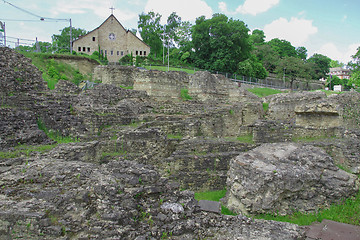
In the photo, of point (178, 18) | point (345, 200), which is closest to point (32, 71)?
point (345, 200)

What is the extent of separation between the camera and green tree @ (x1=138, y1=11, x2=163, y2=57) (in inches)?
1858

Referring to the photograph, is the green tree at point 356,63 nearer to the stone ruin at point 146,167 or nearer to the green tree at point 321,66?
the stone ruin at point 146,167

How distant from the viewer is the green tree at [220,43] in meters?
37.5

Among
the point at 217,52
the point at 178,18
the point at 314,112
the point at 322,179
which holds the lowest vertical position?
the point at 322,179

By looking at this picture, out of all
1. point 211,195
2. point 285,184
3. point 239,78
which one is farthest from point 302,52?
point 285,184

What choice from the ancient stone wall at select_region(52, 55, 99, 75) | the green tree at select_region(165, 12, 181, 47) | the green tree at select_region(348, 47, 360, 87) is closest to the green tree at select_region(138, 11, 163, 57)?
the green tree at select_region(165, 12, 181, 47)

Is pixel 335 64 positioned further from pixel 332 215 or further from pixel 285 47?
pixel 332 215

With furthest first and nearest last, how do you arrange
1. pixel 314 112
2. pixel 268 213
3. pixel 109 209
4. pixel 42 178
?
pixel 314 112 → pixel 268 213 → pixel 42 178 → pixel 109 209

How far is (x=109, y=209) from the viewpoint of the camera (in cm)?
436

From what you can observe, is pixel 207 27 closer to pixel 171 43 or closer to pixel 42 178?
pixel 171 43

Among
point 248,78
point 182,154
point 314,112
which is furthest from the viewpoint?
point 248,78

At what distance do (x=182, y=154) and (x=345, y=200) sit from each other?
17.5 feet

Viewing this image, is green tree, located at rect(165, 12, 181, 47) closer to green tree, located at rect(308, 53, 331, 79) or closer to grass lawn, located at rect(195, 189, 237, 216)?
green tree, located at rect(308, 53, 331, 79)

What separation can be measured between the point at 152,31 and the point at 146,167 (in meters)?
48.2
